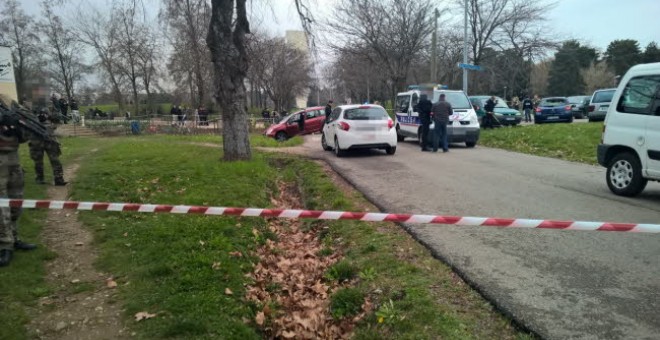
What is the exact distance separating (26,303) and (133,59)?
42.6m

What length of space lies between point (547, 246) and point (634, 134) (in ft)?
11.5

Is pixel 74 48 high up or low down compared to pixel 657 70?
up

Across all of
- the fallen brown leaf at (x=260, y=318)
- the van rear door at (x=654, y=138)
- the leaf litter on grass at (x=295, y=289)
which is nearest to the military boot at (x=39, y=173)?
the leaf litter on grass at (x=295, y=289)

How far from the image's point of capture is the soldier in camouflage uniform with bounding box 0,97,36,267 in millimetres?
4855

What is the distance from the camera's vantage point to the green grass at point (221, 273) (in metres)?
3.62

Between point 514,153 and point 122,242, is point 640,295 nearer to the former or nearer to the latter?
point 122,242

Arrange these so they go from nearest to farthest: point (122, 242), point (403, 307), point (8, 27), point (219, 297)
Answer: point (403, 307) → point (219, 297) → point (122, 242) → point (8, 27)

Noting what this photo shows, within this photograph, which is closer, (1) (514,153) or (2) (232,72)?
(2) (232,72)

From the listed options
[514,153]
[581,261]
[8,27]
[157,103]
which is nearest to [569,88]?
[157,103]

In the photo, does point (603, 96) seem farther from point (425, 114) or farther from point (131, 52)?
point (131, 52)

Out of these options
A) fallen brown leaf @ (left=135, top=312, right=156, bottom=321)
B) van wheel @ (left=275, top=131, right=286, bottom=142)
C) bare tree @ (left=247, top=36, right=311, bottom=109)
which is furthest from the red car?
fallen brown leaf @ (left=135, top=312, right=156, bottom=321)

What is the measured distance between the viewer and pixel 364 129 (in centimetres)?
1320

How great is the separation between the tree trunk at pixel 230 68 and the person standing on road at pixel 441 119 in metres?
5.96

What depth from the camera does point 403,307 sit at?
12.7 feet
